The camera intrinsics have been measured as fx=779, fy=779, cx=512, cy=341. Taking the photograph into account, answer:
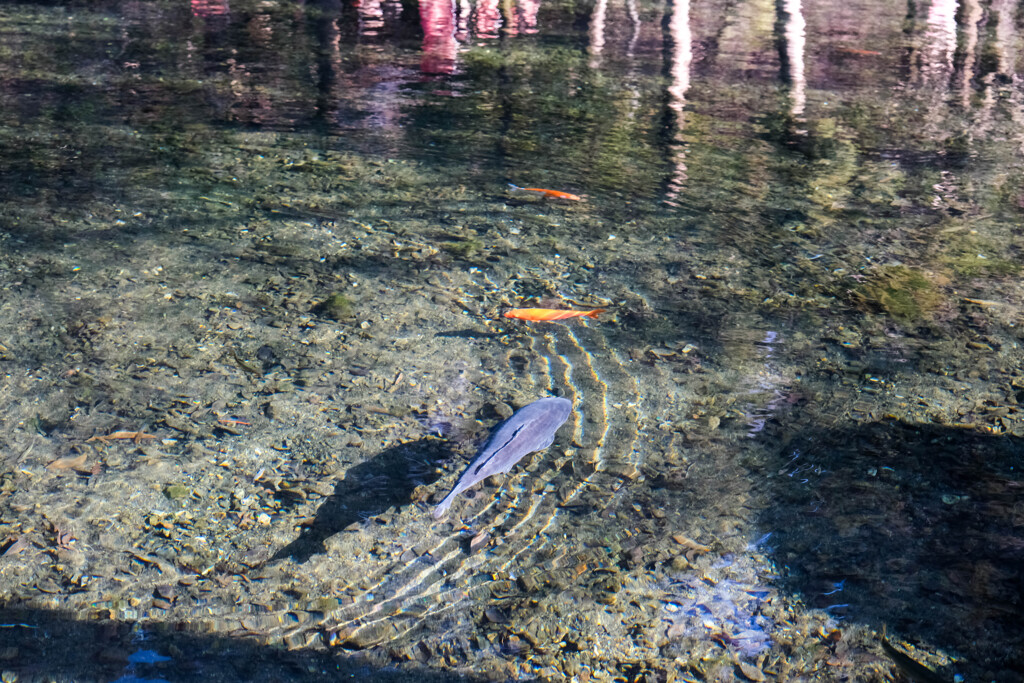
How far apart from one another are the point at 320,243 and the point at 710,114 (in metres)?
4.70

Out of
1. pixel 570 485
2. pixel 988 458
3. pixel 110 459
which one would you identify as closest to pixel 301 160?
pixel 110 459

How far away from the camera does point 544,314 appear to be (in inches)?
159

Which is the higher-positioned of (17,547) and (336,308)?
(336,308)

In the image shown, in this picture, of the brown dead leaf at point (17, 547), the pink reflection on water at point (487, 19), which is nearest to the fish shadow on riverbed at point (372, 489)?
the brown dead leaf at point (17, 547)

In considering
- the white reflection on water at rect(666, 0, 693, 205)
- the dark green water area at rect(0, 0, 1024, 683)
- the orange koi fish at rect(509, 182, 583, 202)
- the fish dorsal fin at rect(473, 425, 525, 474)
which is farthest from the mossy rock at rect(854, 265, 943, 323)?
the fish dorsal fin at rect(473, 425, 525, 474)

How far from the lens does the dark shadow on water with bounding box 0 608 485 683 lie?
2.19m

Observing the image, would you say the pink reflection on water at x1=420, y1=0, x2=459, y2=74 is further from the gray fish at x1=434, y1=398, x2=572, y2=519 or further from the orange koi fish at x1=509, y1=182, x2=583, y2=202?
the gray fish at x1=434, y1=398, x2=572, y2=519

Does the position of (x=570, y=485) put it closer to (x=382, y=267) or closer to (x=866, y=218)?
(x=382, y=267)

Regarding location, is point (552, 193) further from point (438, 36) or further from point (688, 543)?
point (438, 36)

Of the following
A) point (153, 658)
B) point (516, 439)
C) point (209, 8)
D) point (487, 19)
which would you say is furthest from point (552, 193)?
point (209, 8)

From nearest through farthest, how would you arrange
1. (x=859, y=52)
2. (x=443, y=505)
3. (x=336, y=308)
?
1. (x=443, y=505)
2. (x=336, y=308)
3. (x=859, y=52)

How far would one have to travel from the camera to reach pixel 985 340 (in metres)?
3.94

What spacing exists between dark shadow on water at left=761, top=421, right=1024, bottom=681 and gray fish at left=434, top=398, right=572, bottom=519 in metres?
0.86

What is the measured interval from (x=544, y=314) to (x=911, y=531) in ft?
6.45
